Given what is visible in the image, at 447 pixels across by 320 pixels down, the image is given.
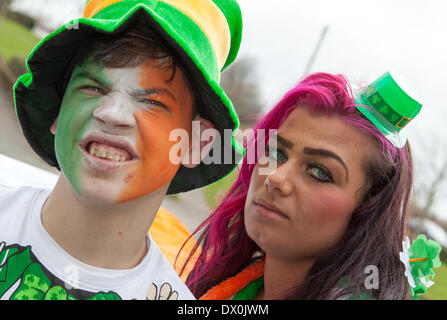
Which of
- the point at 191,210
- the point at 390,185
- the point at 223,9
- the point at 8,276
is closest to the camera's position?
the point at 8,276

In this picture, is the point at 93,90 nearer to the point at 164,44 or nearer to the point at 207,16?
the point at 164,44

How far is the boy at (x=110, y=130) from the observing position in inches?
31.9

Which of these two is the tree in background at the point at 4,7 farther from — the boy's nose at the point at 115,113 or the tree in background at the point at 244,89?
the boy's nose at the point at 115,113

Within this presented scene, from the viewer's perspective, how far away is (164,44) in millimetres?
840

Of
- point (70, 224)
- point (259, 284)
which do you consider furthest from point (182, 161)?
point (259, 284)

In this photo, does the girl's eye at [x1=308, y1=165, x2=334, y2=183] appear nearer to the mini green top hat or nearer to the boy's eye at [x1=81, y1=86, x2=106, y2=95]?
the mini green top hat

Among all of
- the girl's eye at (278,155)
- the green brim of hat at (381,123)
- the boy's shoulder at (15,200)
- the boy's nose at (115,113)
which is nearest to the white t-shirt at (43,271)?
the boy's shoulder at (15,200)

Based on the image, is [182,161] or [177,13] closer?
[177,13]

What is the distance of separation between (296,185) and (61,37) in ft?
2.02

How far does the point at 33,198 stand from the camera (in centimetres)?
96

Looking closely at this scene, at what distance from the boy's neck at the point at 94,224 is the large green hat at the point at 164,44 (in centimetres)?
18

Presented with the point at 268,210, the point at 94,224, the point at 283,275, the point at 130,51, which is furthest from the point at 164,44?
the point at 283,275

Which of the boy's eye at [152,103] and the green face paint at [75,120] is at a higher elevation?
the boy's eye at [152,103]

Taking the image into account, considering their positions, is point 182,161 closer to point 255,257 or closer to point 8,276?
point 8,276
